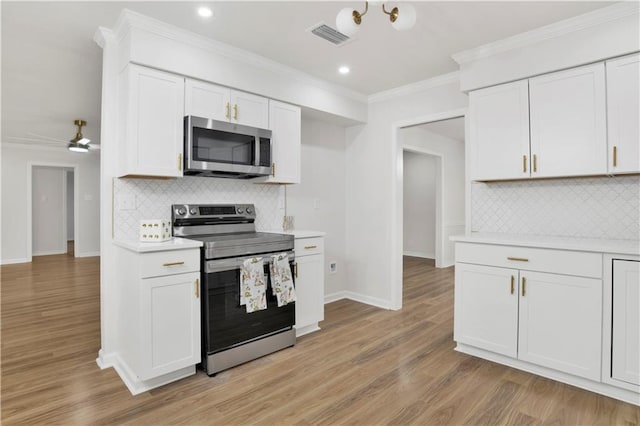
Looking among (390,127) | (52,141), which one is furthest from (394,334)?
(52,141)

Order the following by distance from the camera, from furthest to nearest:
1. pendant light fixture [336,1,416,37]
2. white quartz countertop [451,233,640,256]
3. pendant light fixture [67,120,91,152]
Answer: pendant light fixture [67,120,91,152] → white quartz countertop [451,233,640,256] → pendant light fixture [336,1,416,37]

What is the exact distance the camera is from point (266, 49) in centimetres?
299

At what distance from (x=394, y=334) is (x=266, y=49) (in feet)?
9.27

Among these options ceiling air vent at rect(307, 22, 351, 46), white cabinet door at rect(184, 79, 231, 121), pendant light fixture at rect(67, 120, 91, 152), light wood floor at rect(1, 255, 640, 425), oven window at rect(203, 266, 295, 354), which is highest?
ceiling air vent at rect(307, 22, 351, 46)

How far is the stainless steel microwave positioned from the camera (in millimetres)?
2695

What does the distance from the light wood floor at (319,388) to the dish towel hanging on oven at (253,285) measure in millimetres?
455

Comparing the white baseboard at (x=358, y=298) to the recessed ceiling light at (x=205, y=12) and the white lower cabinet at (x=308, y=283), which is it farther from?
the recessed ceiling light at (x=205, y=12)

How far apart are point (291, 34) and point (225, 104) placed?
78cm

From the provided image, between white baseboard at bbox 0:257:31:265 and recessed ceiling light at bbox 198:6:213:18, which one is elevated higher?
recessed ceiling light at bbox 198:6:213:18

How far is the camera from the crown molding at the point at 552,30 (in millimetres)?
2320

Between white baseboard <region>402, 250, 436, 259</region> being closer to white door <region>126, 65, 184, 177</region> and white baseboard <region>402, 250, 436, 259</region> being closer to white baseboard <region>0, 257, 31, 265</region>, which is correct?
white door <region>126, 65, 184, 177</region>

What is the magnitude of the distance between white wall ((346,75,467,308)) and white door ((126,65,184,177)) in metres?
2.34

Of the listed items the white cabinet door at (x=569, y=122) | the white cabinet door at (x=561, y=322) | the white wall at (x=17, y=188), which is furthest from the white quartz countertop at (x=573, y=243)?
the white wall at (x=17, y=188)

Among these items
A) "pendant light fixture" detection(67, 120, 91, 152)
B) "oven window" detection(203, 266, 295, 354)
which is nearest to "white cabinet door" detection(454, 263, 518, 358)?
"oven window" detection(203, 266, 295, 354)
